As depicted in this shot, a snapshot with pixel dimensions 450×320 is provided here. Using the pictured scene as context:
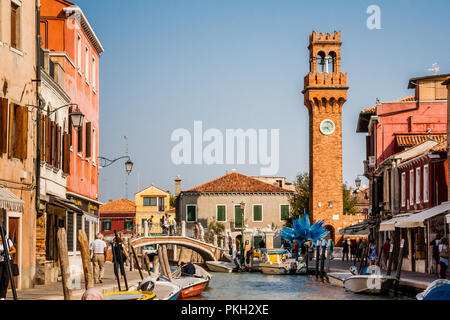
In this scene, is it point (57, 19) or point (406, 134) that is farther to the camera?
point (406, 134)

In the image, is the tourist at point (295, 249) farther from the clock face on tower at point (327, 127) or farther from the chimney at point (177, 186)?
the chimney at point (177, 186)

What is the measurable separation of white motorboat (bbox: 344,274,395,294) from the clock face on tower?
1172 inches

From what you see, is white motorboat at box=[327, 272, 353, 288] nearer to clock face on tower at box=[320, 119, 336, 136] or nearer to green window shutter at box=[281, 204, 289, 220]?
clock face on tower at box=[320, 119, 336, 136]

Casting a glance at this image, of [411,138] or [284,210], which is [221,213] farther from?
[411,138]

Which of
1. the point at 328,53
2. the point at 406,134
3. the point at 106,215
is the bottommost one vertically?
the point at 106,215

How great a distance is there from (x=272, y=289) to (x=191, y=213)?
115 feet

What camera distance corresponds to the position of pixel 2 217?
52.1 feet

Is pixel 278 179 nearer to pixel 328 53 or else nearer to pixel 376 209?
pixel 328 53

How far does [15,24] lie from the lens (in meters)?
17.2

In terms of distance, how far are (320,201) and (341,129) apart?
538 centimetres

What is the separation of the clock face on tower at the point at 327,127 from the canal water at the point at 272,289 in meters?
16.8

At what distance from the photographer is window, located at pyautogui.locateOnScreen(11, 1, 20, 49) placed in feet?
55.9

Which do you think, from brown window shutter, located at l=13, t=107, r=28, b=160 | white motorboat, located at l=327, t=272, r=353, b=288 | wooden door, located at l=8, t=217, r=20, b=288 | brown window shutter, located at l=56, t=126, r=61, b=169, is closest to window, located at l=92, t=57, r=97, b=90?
brown window shutter, located at l=56, t=126, r=61, b=169
